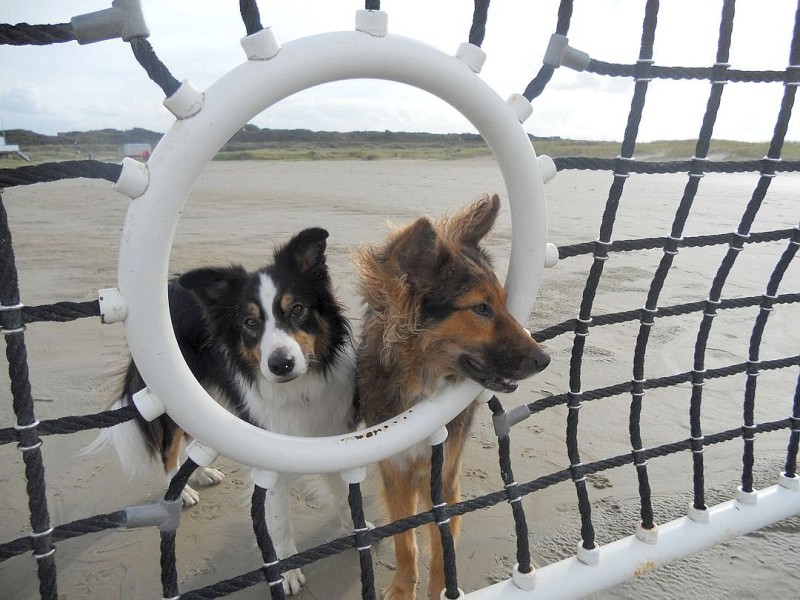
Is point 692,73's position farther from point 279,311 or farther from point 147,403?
point 147,403

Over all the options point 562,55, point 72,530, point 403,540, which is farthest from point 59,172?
point 403,540

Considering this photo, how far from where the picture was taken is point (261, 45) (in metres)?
1.26

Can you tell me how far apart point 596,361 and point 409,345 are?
2.85 meters

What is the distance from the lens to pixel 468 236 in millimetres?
2377

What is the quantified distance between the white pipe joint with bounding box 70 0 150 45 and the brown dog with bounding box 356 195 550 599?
1061 mm

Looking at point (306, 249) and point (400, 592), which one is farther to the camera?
point (306, 249)

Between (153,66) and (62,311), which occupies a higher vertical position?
(153,66)

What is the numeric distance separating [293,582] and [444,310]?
1.40 metres

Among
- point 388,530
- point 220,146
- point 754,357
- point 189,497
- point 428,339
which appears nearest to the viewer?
point 220,146

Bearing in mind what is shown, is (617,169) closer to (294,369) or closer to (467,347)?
(467,347)

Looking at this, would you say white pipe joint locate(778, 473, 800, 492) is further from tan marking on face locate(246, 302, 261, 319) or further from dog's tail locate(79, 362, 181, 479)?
dog's tail locate(79, 362, 181, 479)

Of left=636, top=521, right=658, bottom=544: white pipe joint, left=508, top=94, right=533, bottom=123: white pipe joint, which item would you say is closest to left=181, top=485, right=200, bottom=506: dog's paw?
left=636, top=521, right=658, bottom=544: white pipe joint

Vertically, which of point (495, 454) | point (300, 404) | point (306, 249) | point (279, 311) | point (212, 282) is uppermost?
point (306, 249)

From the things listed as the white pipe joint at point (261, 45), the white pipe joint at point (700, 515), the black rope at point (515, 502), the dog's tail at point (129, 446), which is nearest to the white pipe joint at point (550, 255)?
the black rope at point (515, 502)
